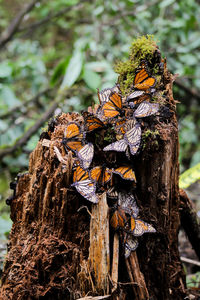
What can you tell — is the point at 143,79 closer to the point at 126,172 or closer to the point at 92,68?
the point at 126,172

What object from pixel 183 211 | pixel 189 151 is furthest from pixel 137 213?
pixel 189 151

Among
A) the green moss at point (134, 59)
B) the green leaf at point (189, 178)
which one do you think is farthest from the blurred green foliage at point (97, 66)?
the green moss at point (134, 59)

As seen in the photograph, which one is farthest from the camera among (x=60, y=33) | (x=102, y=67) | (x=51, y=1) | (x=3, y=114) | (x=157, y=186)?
(x=60, y=33)

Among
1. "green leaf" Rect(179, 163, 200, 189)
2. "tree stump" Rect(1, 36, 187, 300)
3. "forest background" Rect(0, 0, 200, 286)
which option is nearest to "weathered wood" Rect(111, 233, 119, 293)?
"tree stump" Rect(1, 36, 187, 300)

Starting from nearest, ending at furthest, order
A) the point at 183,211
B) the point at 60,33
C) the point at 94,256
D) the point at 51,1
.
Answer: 1. the point at 94,256
2. the point at 183,211
3. the point at 51,1
4. the point at 60,33

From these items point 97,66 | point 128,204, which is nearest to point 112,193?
point 128,204

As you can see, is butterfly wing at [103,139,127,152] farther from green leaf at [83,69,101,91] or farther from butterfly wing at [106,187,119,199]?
green leaf at [83,69,101,91]

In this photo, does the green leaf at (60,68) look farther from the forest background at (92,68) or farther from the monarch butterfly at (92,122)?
the monarch butterfly at (92,122)

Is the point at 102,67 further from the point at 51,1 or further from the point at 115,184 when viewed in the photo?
the point at 51,1
